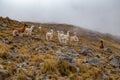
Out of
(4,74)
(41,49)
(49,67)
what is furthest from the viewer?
(41,49)

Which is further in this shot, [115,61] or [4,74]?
[115,61]

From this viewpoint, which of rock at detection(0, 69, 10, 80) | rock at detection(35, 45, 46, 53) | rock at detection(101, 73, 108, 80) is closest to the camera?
rock at detection(0, 69, 10, 80)

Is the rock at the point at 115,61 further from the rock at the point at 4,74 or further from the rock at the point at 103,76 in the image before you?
the rock at the point at 4,74

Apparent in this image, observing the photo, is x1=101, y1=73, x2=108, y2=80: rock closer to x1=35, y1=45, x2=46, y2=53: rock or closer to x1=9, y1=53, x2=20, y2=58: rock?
x1=35, y1=45, x2=46, y2=53: rock

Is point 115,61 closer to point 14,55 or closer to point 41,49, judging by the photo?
point 41,49

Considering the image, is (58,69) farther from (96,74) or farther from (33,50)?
(33,50)

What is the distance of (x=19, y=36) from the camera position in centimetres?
3291

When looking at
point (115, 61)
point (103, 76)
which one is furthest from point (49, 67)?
point (115, 61)

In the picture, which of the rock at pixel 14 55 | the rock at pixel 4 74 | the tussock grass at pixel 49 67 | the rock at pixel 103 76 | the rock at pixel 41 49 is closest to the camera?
the rock at pixel 4 74

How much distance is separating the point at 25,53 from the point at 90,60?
5.77 meters

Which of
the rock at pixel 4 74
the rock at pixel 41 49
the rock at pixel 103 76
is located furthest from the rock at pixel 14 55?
the rock at pixel 103 76

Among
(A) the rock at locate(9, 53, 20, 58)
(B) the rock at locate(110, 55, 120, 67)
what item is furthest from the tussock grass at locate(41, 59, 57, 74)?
(B) the rock at locate(110, 55, 120, 67)

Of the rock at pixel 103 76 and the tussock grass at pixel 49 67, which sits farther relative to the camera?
the rock at pixel 103 76

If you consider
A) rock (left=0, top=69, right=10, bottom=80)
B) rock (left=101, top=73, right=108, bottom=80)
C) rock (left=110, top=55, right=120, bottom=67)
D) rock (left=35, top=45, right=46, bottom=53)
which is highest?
rock (left=35, top=45, right=46, bottom=53)
